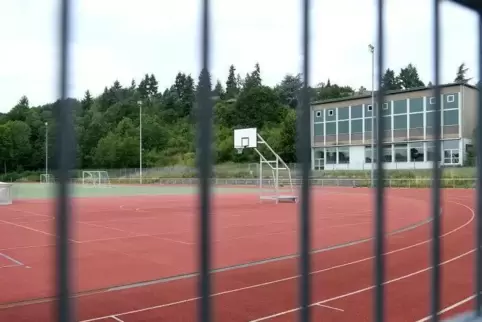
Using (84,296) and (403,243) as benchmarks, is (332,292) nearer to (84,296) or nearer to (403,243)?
(84,296)

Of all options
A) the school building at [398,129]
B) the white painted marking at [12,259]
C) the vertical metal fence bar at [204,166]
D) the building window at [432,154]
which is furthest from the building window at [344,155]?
the vertical metal fence bar at [204,166]

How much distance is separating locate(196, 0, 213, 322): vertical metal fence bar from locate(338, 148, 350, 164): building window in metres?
37.3

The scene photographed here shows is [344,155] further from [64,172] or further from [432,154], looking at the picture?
[64,172]

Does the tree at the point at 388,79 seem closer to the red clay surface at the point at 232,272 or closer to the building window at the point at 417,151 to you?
the red clay surface at the point at 232,272

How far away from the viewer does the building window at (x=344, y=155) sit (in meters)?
38.1

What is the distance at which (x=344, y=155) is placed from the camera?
127 ft

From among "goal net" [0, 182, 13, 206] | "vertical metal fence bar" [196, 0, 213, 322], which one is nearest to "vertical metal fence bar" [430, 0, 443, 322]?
"vertical metal fence bar" [196, 0, 213, 322]

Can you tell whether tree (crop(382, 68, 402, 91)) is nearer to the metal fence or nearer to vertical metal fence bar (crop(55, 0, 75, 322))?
the metal fence

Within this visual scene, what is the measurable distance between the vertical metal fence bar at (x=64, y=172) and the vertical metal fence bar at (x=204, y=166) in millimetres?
279

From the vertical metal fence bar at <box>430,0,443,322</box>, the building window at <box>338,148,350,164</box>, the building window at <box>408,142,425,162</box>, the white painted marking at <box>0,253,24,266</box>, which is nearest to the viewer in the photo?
the vertical metal fence bar at <box>430,0,443,322</box>

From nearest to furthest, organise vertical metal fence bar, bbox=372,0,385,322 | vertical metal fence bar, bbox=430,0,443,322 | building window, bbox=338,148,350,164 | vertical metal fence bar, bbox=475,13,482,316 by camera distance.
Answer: vertical metal fence bar, bbox=372,0,385,322 < vertical metal fence bar, bbox=430,0,443,322 < vertical metal fence bar, bbox=475,13,482,316 < building window, bbox=338,148,350,164

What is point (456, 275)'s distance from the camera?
609cm

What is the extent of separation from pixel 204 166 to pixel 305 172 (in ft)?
1.01

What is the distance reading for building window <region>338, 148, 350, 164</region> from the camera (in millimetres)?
38125
